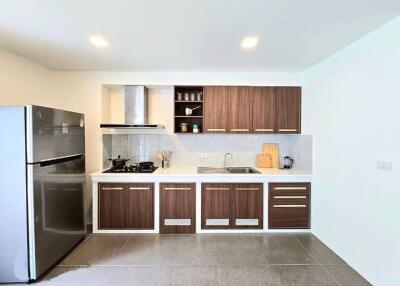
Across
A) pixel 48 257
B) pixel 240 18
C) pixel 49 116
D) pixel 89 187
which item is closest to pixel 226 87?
pixel 240 18

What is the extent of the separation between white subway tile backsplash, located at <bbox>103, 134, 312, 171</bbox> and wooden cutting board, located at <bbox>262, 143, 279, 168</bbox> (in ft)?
0.21

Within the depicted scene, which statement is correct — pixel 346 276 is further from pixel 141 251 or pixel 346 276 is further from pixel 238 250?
pixel 141 251

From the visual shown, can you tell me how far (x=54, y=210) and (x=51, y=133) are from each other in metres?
0.83

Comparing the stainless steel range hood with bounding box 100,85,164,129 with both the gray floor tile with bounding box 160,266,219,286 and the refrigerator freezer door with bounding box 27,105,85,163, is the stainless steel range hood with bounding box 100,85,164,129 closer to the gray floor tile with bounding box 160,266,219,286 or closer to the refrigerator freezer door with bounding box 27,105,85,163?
the refrigerator freezer door with bounding box 27,105,85,163

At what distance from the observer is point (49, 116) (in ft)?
8.03

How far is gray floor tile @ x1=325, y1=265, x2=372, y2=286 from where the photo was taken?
2.31 meters

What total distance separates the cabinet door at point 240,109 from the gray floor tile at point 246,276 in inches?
78.0

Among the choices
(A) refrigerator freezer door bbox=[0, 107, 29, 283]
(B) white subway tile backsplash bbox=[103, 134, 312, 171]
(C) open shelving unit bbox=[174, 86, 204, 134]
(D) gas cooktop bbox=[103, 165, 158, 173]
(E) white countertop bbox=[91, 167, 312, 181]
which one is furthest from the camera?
(B) white subway tile backsplash bbox=[103, 134, 312, 171]

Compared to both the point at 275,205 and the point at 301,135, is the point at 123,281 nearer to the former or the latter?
the point at 275,205

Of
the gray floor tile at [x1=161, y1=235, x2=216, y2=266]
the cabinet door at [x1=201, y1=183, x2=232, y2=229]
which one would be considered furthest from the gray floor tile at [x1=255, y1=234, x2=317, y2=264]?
the gray floor tile at [x1=161, y1=235, x2=216, y2=266]

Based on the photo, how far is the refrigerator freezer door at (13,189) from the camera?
221 centimetres

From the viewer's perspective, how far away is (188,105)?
405 cm

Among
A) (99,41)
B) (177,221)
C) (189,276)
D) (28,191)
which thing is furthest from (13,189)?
(177,221)

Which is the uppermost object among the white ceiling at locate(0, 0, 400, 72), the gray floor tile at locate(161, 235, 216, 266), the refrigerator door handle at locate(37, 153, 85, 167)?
the white ceiling at locate(0, 0, 400, 72)
